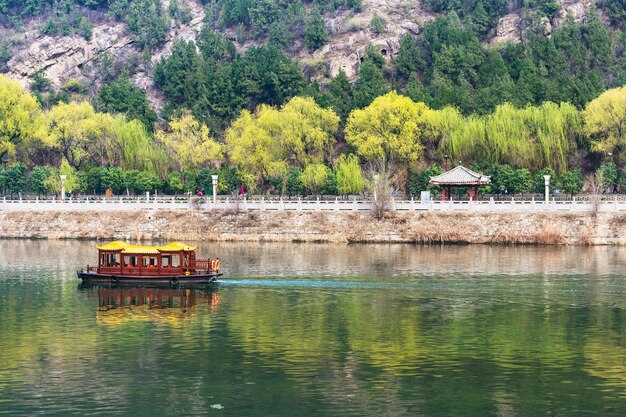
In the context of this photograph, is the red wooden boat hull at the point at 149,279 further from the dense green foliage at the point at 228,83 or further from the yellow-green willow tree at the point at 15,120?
the dense green foliage at the point at 228,83

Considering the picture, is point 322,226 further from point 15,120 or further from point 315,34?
point 315,34

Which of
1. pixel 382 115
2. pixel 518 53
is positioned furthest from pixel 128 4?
pixel 382 115

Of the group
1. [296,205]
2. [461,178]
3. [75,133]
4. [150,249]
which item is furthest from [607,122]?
[150,249]

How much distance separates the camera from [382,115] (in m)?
113

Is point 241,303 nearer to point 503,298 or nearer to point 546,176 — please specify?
point 503,298

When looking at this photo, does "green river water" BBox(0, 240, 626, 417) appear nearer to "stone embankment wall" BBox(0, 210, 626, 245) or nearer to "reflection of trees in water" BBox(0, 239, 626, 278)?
"reflection of trees in water" BBox(0, 239, 626, 278)

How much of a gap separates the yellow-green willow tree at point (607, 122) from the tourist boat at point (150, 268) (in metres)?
55.8

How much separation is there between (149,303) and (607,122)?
63.0 meters

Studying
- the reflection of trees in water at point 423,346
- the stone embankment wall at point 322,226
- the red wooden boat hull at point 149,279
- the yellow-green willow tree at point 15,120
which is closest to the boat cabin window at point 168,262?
the red wooden boat hull at point 149,279

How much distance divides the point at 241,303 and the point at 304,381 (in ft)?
59.1

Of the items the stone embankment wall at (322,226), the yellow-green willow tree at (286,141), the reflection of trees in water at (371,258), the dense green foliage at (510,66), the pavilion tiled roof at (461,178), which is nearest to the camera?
the reflection of trees in water at (371,258)

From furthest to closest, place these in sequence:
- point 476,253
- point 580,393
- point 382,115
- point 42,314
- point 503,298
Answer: point 382,115 < point 476,253 < point 503,298 < point 42,314 < point 580,393

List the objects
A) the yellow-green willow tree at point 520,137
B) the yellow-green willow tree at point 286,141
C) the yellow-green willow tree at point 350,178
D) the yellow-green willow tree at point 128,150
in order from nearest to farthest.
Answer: the yellow-green willow tree at point 520,137 → the yellow-green willow tree at point 350,178 → the yellow-green willow tree at point 286,141 → the yellow-green willow tree at point 128,150

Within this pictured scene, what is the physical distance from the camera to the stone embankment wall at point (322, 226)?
87.9 m
